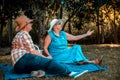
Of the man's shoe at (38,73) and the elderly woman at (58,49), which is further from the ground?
the elderly woman at (58,49)

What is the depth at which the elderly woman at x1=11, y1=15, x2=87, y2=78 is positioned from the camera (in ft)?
23.7

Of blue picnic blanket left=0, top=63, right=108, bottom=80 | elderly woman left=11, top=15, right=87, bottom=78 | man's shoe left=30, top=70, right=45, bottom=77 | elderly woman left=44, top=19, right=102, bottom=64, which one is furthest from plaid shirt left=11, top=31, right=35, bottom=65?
elderly woman left=44, top=19, right=102, bottom=64

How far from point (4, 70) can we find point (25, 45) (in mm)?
1059

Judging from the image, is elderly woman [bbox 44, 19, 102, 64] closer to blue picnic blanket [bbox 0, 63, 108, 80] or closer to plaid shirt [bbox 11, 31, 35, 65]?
blue picnic blanket [bbox 0, 63, 108, 80]

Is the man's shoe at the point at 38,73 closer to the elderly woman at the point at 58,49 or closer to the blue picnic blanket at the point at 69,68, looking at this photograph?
the blue picnic blanket at the point at 69,68

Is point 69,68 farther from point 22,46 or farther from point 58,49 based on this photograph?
point 22,46

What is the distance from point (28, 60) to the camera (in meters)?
7.22

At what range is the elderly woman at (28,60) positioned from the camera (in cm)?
721

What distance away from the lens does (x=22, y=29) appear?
759 cm

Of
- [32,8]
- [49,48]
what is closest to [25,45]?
[49,48]

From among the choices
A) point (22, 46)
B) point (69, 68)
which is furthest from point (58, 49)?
point (22, 46)

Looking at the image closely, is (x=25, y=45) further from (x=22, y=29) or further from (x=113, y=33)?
(x=113, y=33)

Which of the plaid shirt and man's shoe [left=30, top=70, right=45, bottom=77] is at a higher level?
the plaid shirt

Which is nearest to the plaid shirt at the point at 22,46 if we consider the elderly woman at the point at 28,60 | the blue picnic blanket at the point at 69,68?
the elderly woman at the point at 28,60
